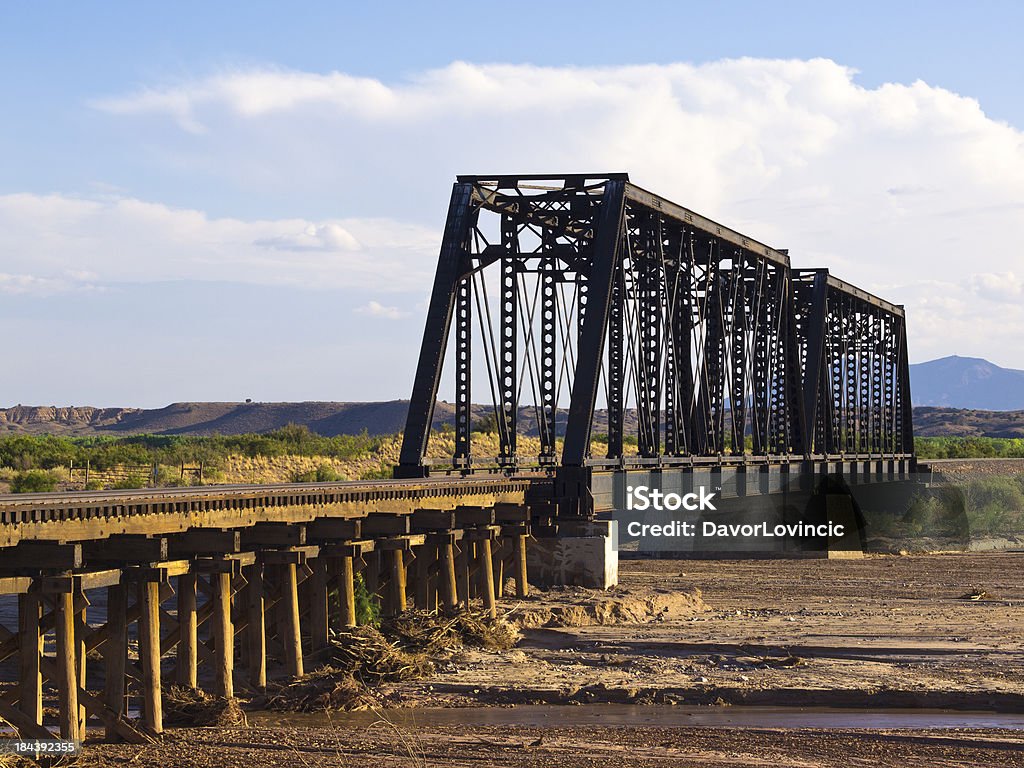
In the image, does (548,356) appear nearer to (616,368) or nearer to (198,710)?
(616,368)

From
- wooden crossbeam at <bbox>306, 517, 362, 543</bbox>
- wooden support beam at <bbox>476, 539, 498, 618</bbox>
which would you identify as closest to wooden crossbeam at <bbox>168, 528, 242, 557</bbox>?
wooden crossbeam at <bbox>306, 517, 362, 543</bbox>

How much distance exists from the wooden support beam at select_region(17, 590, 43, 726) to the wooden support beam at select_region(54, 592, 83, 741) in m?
0.24

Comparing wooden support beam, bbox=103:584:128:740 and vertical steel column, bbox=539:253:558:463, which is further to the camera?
vertical steel column, bbox=539:253:558:463

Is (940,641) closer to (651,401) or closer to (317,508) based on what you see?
(317,508)

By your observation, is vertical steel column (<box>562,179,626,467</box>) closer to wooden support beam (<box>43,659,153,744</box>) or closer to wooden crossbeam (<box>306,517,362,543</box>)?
wooden crossbeam (<box>306,517,362,543</box>)

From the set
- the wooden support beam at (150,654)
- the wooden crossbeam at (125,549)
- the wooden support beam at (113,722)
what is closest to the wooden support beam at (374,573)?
the wooden support beam at (150,654)

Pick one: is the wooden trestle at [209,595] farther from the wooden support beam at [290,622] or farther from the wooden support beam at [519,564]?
the wooden support beam at [519,564]

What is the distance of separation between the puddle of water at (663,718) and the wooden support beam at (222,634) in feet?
2.31

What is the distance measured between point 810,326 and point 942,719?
4404 cm

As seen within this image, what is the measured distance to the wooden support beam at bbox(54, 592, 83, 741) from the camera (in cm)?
1858

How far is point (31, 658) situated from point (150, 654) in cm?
191

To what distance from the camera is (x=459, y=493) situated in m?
31.6

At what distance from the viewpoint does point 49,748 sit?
1795 centimetres

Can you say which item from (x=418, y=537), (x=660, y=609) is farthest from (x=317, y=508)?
(x=660, y=609)
